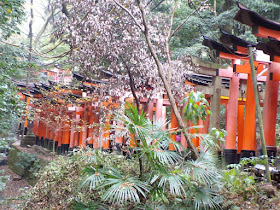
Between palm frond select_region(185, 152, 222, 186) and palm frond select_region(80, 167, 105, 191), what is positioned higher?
palm frond select_region(185, 152, 222, 186)

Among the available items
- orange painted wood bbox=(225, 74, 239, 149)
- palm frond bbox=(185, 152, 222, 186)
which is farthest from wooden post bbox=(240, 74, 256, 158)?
palm frond bbox=(185, 152, 222, 186)

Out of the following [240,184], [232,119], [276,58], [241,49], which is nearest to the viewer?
[240,184]

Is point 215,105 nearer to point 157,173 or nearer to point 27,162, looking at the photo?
point 157,173

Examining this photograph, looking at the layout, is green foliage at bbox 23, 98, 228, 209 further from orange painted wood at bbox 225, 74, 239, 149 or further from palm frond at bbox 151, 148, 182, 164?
orange painted wood at bbox 225, 74, 239, 149

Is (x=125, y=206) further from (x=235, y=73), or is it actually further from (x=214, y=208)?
(x=235, y=73)

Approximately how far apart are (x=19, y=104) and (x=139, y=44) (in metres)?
2.96

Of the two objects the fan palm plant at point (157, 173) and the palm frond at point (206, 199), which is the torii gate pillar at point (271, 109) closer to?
the fan palm plant at point (157, 173)

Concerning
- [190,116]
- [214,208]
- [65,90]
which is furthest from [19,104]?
[65,90]

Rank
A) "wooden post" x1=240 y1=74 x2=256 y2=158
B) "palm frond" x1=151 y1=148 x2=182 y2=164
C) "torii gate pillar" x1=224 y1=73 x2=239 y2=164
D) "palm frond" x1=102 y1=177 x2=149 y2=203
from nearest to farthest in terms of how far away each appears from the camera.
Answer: "palm frond" x1=102 y1=177 x2=149 y2=203 < "palm frond" x1=151 y1=148 x2=182 y2=164 < "wooden post" x1=240 y1=74 x2=256 y2=158 < "torii gate pillar" x1=224 y1=73 x2=239 y2=164

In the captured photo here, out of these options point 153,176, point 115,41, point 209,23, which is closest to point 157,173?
point 153,176

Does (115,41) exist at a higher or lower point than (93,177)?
higher

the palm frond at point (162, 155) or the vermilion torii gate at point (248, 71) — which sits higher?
the vermilion torii gate at point (248, 71)

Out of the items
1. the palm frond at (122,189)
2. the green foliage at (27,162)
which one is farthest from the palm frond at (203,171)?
the green foliage at (27,162)

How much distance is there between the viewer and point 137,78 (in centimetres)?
761
